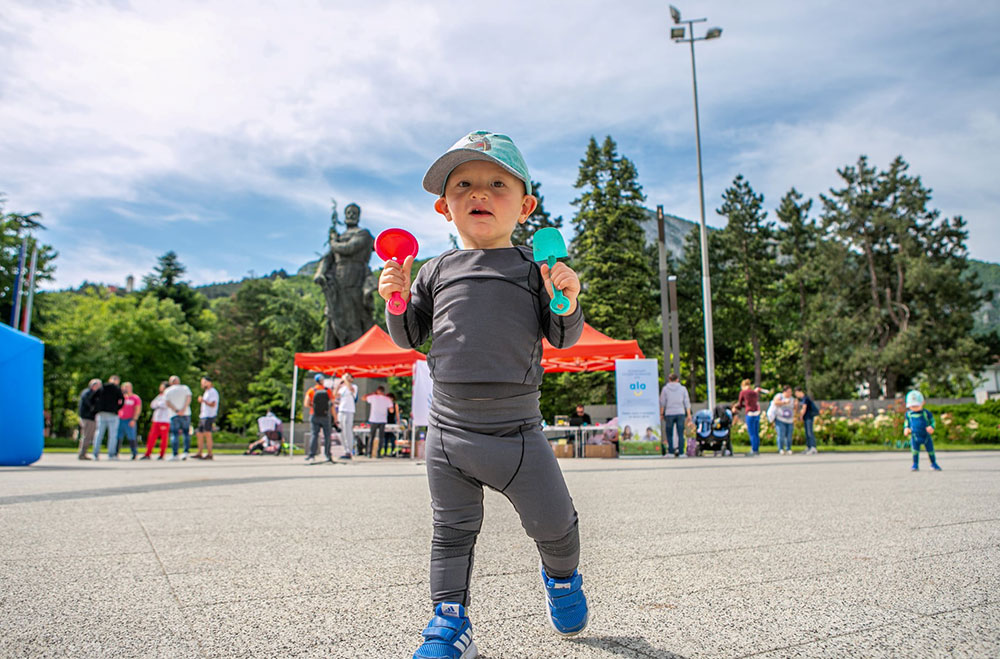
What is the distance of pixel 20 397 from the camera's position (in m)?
11.1

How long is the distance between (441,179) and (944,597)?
2.35 metres

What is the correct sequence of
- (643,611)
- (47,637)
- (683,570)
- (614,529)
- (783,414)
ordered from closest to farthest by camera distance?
1. (47,637)
2. (643,611)
3. (683,570)
4. (614,529)
5. (783,414)

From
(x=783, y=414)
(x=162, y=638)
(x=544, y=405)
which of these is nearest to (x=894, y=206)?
(x=544, y=405)

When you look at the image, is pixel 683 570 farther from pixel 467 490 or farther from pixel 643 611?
pixel 467 490

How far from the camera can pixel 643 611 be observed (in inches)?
95.4

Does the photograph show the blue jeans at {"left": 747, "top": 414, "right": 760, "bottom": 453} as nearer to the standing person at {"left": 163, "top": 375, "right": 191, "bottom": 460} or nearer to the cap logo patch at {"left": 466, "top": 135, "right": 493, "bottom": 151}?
the standing person at {"left": 163, "top": 375, "right": 191, "bottom": 460}

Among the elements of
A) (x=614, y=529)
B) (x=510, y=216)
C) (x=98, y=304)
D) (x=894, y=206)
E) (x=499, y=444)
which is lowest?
(x=614, y=529)

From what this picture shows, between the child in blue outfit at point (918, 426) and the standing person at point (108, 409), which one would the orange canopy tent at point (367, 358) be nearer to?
the standing person at point (108, 409)

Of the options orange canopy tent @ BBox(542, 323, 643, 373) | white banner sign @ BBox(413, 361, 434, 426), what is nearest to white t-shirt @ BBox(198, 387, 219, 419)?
white banner sign @ BBox(413, 361, 434, 426)

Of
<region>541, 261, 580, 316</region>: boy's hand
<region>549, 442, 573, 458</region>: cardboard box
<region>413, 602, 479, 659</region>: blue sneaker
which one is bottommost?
<region>549, 442, 573, 458</region>: cardboard box

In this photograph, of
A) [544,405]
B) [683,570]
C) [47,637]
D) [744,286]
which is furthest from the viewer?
[744,286]

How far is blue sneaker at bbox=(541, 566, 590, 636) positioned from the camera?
2.12 meters

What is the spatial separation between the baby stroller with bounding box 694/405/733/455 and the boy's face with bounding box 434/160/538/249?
15.7m

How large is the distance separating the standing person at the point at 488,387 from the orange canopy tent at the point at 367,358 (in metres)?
14.2
